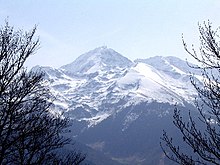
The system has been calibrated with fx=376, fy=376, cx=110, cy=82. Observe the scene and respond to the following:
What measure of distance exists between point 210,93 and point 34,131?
801cm

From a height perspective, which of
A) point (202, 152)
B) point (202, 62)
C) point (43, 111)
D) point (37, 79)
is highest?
point (202, 62)

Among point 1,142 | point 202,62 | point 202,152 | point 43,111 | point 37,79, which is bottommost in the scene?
point 1,142

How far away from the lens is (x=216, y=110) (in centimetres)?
1540

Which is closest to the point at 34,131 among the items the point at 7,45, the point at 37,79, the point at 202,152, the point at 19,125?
the point at 19,125

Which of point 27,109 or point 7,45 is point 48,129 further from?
point 7,45

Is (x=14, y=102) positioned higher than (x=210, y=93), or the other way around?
(x=210, y=93)

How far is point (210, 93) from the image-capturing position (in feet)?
47.9

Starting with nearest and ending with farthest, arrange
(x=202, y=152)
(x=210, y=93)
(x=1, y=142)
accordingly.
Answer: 1. (x=202, y=152)
2. (x=210, y=93)
3. (x=1, y=142)

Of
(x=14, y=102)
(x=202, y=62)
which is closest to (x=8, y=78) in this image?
(x=14, y=102)

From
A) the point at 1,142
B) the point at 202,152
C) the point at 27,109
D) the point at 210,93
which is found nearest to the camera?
the point at 202,152

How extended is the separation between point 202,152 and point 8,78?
9253mm

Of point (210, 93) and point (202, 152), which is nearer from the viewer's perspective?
point (202, 152)

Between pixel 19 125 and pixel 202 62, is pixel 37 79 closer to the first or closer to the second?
pixel 19 125

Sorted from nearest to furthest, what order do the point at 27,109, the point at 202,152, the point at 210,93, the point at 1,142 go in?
1. the point at 202,152
2. the point at 210,93
3. the point at 1,142
4. the point at 27,109
